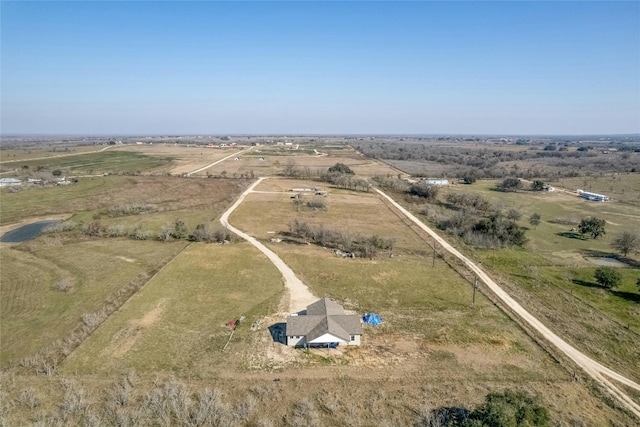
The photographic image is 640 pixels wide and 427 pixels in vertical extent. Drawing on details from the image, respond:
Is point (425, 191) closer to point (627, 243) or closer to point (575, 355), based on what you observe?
point (627, 243)

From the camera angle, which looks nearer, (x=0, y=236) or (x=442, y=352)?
(x=442, y=352)

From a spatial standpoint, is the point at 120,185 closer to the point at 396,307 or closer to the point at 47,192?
the point at 47,192

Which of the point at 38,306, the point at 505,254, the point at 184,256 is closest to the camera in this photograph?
the point at 38,306

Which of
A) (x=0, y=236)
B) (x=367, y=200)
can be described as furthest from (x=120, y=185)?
(x=367, y=200)

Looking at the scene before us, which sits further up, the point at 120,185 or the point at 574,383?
the point at 120,185

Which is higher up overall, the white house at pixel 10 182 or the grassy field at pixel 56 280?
the white house at pixel 10 182

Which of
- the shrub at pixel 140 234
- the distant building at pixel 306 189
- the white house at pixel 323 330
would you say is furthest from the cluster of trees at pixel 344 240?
the distant building at pixel 306 189

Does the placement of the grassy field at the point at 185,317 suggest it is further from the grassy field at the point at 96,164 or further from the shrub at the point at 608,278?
the grassy field at the point at 96,164

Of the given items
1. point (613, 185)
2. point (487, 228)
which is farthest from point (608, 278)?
point (613, 185)
